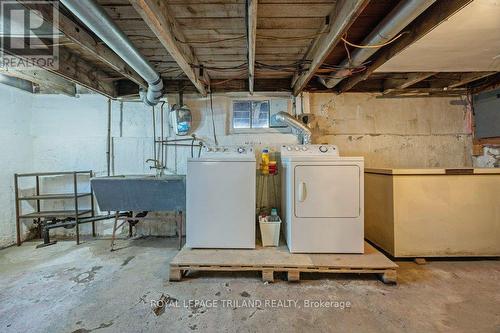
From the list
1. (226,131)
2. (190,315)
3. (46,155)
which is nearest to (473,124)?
(226,131)

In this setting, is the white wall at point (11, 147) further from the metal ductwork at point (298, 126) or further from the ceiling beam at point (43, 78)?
the metal ductwork at point (298, 126)

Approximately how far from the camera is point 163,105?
3270 mm

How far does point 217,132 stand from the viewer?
3.23m

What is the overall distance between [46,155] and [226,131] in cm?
263

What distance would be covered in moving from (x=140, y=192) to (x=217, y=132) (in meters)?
1.27

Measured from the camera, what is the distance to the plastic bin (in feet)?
7.80

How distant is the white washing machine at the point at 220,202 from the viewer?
229cm

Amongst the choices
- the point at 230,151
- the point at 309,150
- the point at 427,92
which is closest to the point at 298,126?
the point at 309,150

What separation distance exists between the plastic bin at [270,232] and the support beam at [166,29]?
5.74 feet

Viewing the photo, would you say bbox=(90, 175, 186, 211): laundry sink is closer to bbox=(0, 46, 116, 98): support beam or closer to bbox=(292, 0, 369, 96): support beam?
bbox=(0, 46, 116, 98): support beam

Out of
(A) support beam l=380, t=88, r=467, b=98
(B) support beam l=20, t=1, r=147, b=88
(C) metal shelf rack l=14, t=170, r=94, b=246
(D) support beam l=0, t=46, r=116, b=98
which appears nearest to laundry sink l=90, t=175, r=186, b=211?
(C) metal shelf rack l=14, t=170, r=94, b=246

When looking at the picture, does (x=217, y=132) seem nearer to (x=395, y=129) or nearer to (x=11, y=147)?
(x=395, y=129)

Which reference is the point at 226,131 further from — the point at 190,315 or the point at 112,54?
the point at 190,315

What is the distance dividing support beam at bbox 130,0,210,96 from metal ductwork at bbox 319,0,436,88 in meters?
1.56
